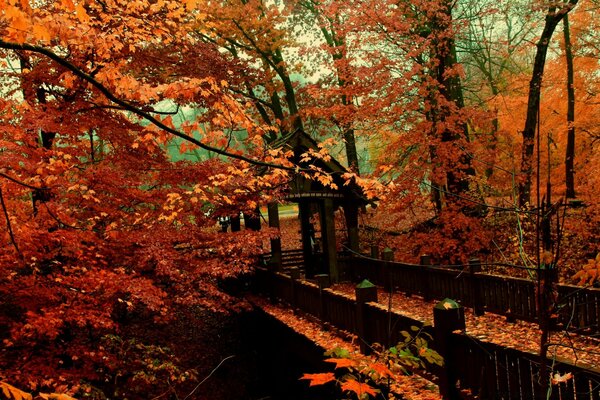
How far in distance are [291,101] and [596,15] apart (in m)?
14.2

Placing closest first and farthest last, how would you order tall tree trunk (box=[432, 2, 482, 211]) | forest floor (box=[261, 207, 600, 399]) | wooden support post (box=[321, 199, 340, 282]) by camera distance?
forest floor (box=[261, 207, 600, 399]) → tall tree trunk (box=[432, 2, 482, 211]) → wooden support post (box=[321, 199, 340, 282])

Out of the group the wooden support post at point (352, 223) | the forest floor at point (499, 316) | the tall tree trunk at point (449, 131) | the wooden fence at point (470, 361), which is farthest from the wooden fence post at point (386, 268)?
the wooden fence at point (470, 361)

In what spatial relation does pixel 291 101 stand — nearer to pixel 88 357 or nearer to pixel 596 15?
pixel 596 15

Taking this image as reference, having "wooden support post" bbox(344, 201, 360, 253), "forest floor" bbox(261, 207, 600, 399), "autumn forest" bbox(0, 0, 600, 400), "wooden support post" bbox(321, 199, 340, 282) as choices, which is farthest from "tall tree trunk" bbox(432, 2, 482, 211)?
"wooden support post" bbox(321, 199, 340, 282)

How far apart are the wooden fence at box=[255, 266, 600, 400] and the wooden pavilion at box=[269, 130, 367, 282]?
488cm

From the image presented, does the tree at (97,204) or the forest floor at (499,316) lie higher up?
the tree at (97,204)

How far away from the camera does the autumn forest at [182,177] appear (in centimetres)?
547

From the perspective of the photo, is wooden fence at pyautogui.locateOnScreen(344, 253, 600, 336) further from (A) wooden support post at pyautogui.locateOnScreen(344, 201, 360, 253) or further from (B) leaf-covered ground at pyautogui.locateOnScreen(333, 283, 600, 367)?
(A) wooden support post at pyautogui.locateOnScreen(344, 201, 360, 253)

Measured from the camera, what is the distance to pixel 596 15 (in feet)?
58.5

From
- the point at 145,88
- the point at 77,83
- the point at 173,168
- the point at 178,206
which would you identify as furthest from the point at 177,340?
the point at 145,88

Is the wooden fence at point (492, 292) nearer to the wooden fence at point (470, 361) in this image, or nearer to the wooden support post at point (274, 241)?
the wooden fence at point (470, 361)

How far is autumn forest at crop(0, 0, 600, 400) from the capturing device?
5469 mm

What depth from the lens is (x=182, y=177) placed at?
30.6ft

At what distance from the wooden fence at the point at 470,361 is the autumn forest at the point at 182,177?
0.97m
